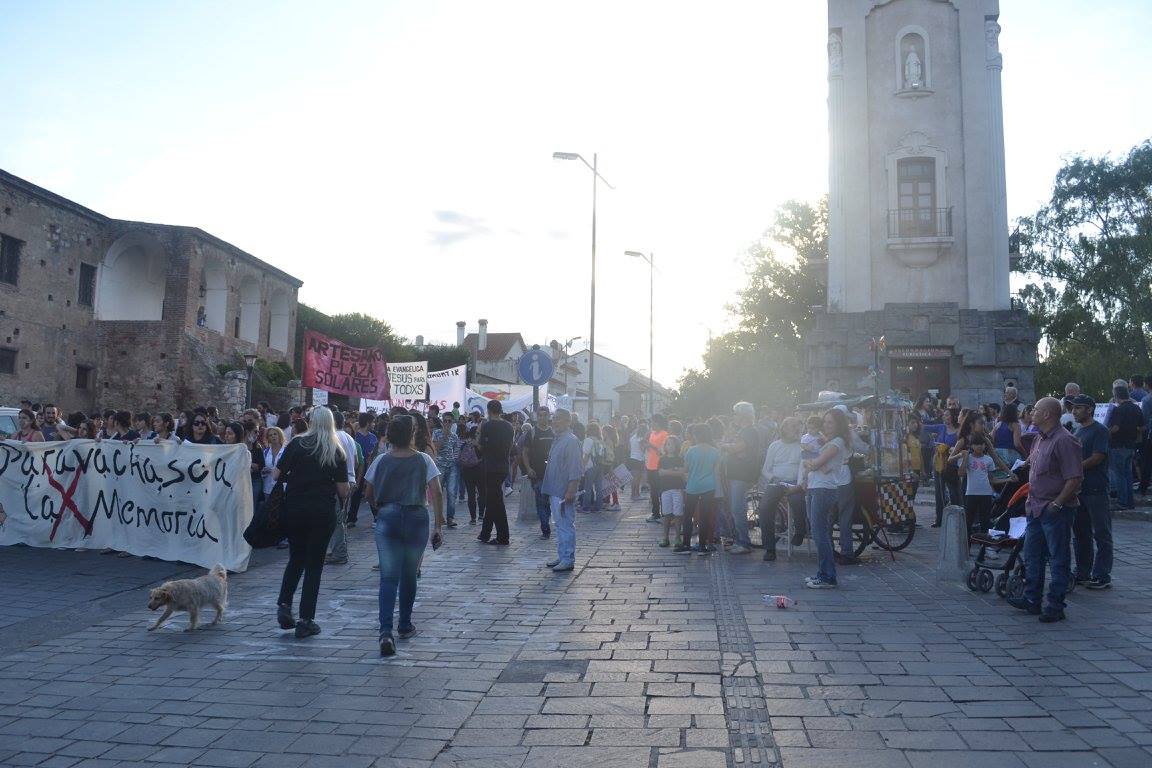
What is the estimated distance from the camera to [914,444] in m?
15.9

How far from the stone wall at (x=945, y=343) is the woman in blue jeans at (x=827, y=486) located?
14.8 m

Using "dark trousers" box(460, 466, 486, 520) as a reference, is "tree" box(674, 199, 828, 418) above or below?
above

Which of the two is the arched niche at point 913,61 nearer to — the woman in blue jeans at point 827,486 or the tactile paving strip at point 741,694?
the woman in blue jeans at point 827,486

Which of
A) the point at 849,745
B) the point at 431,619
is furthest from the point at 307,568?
the point at 849,745

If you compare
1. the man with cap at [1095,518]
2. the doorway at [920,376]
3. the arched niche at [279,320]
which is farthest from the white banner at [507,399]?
the man with cap at [1095,518]

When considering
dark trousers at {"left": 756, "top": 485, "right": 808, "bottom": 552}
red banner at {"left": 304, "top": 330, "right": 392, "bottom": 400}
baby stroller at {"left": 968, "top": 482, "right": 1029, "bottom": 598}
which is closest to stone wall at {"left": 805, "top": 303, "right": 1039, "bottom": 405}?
red banner at {"left": 304, "top": 330, "right": 392, "bottom": 400}

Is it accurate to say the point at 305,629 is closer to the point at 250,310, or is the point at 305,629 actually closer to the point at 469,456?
the point at 469,456

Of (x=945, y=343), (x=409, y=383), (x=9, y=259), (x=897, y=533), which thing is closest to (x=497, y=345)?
(x=9, y=259)

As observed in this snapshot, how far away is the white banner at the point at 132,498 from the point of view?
10898mm

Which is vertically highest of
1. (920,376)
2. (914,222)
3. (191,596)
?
(914,222)

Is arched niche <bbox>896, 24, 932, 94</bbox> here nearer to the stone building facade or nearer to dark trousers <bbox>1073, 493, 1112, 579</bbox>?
dark trousers <bbox>1073, 493, 1112, 579</bbox>

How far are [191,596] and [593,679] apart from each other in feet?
12.0

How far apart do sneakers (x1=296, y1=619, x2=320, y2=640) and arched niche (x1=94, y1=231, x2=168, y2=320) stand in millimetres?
35249

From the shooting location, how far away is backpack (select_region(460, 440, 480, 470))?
15.6 meters
